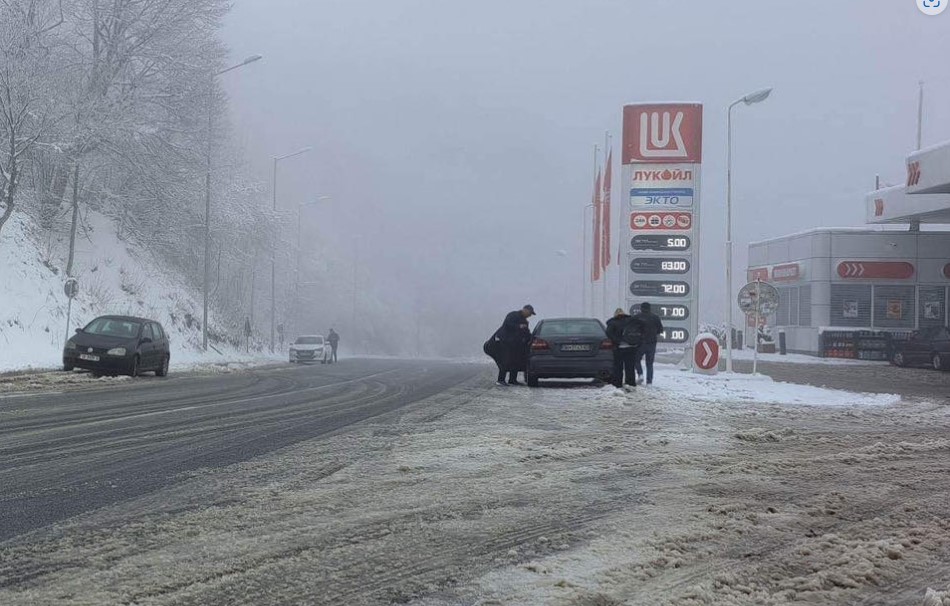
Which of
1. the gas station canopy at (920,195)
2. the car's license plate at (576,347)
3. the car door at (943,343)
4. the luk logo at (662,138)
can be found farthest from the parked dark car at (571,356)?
the car door at (943,343)

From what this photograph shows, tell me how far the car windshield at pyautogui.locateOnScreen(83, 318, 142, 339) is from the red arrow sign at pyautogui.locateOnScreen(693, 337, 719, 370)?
45.9ft

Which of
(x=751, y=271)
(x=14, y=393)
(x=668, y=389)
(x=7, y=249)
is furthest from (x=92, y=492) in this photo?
(x=751, y=271)

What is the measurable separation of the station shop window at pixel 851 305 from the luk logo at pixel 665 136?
25.1 m

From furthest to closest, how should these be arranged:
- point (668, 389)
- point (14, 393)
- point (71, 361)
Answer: point (71, 361) < point (668, 389) < point (14, 393)

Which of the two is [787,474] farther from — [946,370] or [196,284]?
[196,284]

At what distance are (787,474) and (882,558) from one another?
285 cm

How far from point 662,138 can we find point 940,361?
16255 millimetres

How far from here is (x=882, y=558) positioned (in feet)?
16.4

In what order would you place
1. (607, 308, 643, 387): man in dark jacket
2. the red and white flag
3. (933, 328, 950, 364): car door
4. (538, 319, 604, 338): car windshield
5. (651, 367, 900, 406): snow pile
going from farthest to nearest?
the red and white flag, (933, 328, 950, 364): car door, (538, 319, 604, 338): car windshield, (607, 308, 643, 387): man in dark jacket, (651, 367, 900, 406): snow pile

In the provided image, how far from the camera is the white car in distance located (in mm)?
43750

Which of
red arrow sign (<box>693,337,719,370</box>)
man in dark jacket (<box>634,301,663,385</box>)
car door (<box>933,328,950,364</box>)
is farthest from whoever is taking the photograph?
car door (<box>933,328,950,364</box>)

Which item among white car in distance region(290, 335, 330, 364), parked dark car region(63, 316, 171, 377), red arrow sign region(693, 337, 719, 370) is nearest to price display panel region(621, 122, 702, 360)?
red arrow sign region(693, 337, 719, 370)

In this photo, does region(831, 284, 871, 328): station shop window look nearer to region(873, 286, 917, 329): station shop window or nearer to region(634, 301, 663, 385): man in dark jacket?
region(873, 286, 917, 329): station shop window

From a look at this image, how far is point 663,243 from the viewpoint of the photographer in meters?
27.6
